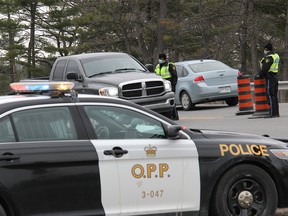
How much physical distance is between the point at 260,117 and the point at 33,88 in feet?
32.7

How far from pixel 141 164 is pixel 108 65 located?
851 cm

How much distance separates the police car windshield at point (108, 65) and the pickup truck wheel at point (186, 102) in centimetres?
544

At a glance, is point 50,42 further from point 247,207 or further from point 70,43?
point 247,207

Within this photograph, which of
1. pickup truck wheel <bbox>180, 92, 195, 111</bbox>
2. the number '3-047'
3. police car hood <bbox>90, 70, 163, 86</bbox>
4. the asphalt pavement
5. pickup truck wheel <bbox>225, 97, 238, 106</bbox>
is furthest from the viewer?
pickup truck wheel <bbox>225, 97, 238, 106</bbox>

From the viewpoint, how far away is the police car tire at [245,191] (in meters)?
5.66

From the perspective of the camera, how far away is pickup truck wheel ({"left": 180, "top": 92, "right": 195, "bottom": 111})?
19.3 m

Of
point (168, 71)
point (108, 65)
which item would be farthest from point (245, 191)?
point (168, 71)

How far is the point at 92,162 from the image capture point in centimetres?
517

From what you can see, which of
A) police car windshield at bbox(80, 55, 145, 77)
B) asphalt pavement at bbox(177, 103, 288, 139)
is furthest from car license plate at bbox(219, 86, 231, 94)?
police car windshield at bbox(80, 55, 145, 77)

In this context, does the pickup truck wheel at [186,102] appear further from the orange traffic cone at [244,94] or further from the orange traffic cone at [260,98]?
the orange traffic cone at [260,98]

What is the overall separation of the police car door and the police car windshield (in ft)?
25.9

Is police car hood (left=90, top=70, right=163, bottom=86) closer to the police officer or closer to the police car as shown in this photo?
the police officer

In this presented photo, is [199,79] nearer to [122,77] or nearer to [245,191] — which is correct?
[122,77]

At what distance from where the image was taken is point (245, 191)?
18.9 ft
